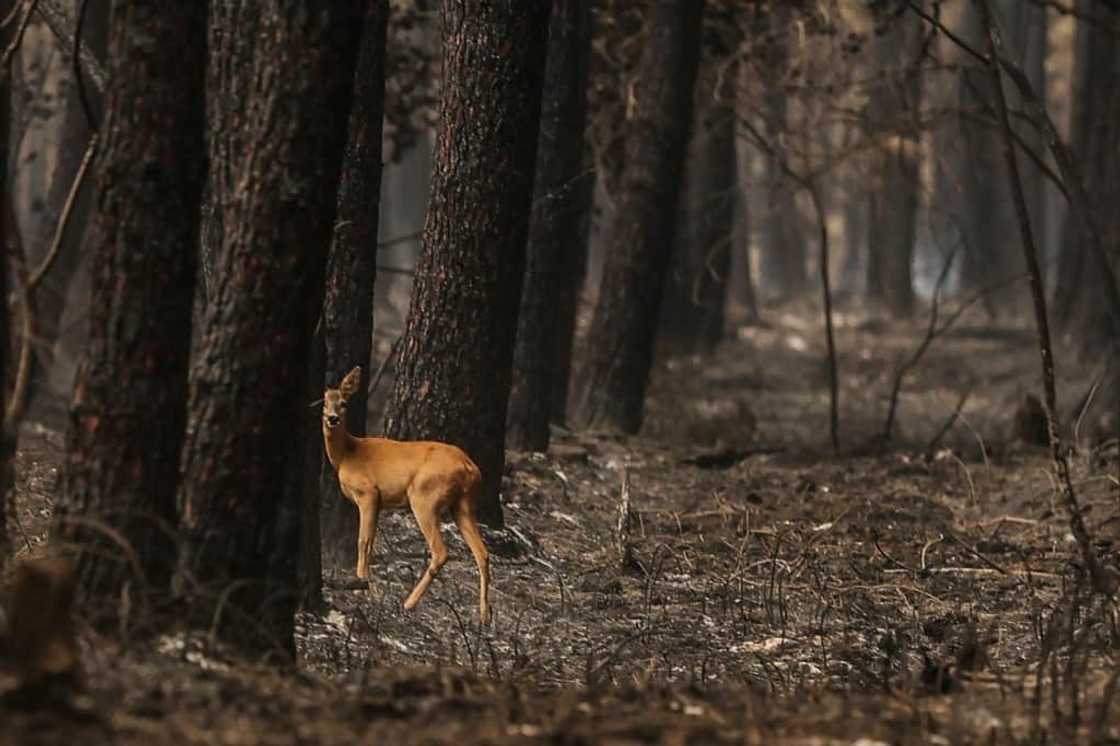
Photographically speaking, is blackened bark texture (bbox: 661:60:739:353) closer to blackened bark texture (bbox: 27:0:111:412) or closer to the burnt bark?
blackened bark texture (bbox: 27:0:111:412)

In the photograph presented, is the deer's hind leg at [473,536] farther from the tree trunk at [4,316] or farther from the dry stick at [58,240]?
the dry stick at [58,240]

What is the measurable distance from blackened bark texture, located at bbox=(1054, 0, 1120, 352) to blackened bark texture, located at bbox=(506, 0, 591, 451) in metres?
5.51

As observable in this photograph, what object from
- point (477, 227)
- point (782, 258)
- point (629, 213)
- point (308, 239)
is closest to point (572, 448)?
point (629, 213)

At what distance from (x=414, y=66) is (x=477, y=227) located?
7438mm

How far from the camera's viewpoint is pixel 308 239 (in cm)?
668

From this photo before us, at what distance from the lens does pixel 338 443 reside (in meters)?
8.79

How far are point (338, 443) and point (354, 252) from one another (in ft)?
5.35

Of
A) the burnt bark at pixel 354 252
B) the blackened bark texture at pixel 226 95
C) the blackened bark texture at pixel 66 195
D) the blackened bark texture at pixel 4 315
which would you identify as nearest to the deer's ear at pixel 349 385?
the blackened bark texture at pixel 226 95

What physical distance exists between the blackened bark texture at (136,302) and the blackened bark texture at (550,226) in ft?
25.2

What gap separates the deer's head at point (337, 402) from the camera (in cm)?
861

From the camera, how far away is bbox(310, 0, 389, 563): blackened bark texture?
32.8 feet

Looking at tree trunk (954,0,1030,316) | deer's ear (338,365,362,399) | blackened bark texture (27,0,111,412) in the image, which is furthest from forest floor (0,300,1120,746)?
tree trunk (954,0,1030,316)

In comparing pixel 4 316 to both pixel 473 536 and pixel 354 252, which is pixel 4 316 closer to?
pixel 473 536

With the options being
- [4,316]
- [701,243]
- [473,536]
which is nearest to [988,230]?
[701,243]
